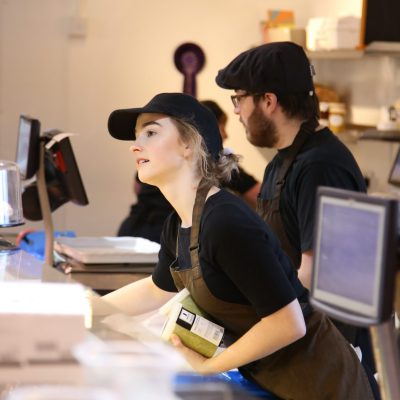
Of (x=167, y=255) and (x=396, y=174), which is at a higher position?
(x=167, y=255)

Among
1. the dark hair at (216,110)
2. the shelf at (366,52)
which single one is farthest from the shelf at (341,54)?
the dark hair at (216,110)

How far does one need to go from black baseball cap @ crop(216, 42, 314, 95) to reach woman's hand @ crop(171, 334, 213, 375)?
3.37 ft

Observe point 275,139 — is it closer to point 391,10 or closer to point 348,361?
point 348,361

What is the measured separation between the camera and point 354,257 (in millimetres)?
1046

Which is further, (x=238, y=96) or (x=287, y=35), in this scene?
(x=287, y=35)

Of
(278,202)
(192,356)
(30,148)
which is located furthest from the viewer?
(30,148)

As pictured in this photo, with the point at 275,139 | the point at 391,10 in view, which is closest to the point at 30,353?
the point at 275,139

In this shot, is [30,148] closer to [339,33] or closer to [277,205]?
[277,205]

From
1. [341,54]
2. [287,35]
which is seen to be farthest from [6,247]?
[287,35]

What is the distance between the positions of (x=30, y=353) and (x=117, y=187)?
5.38 m

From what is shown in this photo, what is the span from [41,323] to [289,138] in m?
1.53

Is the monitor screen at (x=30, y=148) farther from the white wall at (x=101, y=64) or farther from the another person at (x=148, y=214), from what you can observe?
the white wall at (x=101, y=64)

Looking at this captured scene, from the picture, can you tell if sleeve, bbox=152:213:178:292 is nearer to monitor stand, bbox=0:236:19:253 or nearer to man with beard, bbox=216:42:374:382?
man with beard, bbox=216:42:374:382

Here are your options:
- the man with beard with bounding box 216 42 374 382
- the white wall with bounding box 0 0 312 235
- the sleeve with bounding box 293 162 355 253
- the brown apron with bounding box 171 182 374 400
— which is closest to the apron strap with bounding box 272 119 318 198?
the man with beard with bounding box 216 42 374 382
